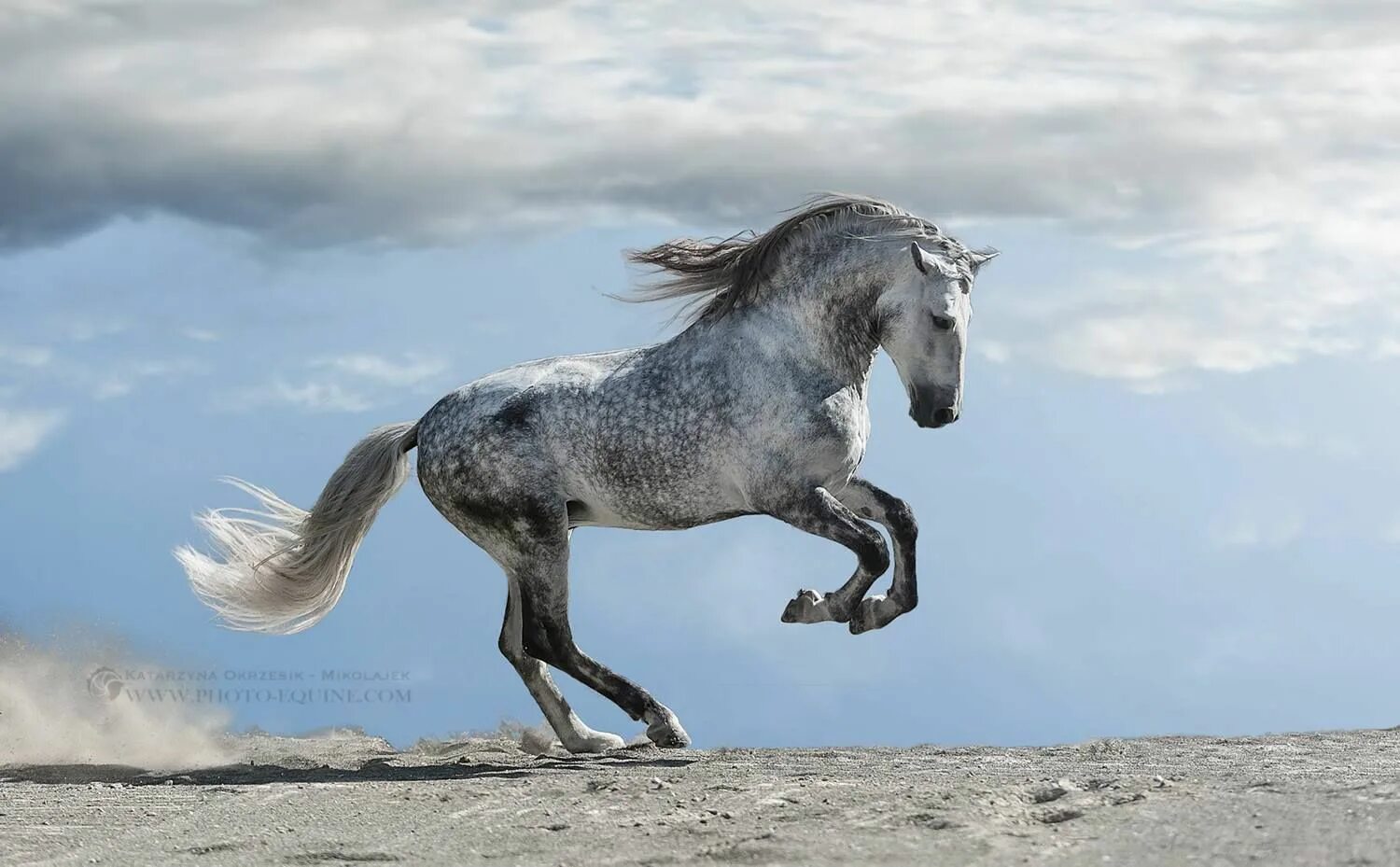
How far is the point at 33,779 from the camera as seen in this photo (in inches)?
370

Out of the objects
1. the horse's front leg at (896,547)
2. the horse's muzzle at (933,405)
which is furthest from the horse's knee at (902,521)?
the horse's muzzle at (933,405)

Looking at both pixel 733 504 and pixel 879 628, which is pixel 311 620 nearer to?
pixel 733 504

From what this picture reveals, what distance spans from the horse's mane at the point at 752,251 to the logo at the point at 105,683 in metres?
4.33

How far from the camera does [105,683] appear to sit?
10.7 m

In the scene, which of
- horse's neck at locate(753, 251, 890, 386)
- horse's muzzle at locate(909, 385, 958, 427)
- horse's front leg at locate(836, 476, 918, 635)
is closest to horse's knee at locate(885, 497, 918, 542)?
horse's front leg at locate(836, 476, 918, 635)

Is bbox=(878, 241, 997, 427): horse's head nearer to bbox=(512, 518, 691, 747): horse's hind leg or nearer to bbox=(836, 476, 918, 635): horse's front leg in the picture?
bbox=(836, 476, 918, 635): horse's front leg

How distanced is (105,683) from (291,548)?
1.70 m

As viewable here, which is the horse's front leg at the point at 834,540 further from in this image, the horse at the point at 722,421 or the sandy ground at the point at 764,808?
the sandy ground at the point at 764,808

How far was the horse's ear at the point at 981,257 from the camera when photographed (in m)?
8.85

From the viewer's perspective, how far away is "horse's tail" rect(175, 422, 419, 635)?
10109mm

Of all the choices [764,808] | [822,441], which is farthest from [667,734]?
[764,808]

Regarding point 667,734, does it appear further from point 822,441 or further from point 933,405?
point 933,405

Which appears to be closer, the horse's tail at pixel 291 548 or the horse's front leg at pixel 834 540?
the horse's front leg at pixel 834 540

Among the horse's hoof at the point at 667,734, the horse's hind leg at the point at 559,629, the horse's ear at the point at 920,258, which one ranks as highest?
the horse's ear at the point at 920,258
